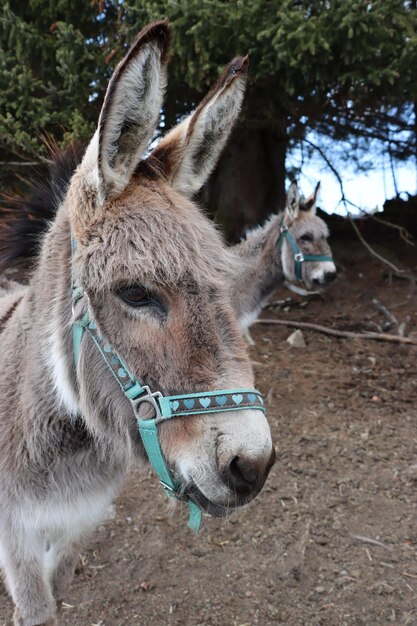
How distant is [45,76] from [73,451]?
16.3 ft

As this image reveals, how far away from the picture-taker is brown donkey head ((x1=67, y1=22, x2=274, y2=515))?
1.38 metres

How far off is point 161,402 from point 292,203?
5.63 meters

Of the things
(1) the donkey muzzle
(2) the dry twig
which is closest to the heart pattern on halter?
(1) the donkey muzzle

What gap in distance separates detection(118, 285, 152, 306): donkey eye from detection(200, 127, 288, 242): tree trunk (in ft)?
21.6

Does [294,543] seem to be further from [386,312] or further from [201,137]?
[386,312]

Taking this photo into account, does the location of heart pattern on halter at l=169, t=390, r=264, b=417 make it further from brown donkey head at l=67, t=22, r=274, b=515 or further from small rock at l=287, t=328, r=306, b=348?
small rock at l=287, t=328, r=306, b=348

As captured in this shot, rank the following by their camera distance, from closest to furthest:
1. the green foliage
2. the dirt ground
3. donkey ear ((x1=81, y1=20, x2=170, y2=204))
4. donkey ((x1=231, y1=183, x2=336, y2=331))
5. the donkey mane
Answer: donkey ear ((x1=81, y1=20, x2=170, y2=204)) → the donkey mane → the dirt ground → the green foliage → donkey ((x1=231, y1=183, x2=336, y2=331))

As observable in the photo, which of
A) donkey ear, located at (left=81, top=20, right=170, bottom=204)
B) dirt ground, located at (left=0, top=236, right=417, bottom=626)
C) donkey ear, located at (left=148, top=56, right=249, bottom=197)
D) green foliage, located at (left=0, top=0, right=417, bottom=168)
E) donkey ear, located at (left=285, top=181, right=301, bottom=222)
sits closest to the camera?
donkey ear, located at (left=81, top=20, right=170, bottom=204)

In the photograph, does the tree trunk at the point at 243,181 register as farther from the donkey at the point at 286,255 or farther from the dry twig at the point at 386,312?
the dry twig at the point at 386,312

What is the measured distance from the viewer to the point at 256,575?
10.2ft

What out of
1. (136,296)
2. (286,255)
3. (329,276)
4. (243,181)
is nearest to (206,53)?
(286,255)

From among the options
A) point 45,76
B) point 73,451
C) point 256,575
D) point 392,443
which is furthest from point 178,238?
point 45,76

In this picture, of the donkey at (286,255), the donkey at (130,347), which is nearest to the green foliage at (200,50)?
the donkey at (286,255)

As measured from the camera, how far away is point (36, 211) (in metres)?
2.13
